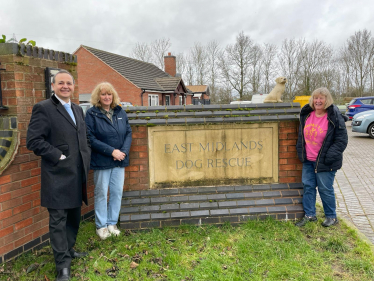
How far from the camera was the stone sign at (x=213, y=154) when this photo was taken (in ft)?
13.3

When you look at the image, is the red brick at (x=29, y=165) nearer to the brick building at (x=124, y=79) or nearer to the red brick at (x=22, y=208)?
the red brick at (x=22, y=208)

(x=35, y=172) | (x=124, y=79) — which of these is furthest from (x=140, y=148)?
(x=124, y=79)

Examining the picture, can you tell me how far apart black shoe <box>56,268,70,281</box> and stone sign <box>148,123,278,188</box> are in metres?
1.59

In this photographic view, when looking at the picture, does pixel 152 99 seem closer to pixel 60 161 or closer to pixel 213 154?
pixel 213 154

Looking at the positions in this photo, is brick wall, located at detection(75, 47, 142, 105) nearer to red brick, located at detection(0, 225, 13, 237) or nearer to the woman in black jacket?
the woman in black jacket

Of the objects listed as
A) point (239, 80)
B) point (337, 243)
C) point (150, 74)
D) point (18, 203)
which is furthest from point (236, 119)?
point (239, 80)

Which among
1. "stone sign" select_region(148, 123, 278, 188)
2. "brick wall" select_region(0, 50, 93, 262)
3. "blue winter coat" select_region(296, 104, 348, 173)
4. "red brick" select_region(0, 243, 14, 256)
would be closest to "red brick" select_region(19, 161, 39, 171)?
"brick wall" select_region(0, 50, 93, 262)

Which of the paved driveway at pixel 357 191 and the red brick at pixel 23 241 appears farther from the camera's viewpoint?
the paved driveway at pixel 357 191

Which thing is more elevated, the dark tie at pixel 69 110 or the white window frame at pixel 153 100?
the white window frame at pixel 153 100

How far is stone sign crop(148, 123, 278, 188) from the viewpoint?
407cm

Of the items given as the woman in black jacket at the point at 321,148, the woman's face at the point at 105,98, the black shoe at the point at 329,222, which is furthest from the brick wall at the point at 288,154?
the woman's face at the point at 105,98

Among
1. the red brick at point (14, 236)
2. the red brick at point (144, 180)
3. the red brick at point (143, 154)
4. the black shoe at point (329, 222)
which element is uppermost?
the red brick at point (143, 154)

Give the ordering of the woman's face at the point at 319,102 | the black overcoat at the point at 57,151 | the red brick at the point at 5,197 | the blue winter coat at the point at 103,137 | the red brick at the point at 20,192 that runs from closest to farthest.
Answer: the black overcoat at the point at 57,151, the red brick at the point at 5,197, the red brick at the point at 20,192, the blue winter coat at the point at 103,137, the woman's face at the point at 319,102

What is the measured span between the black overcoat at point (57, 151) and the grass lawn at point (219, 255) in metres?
0.76
